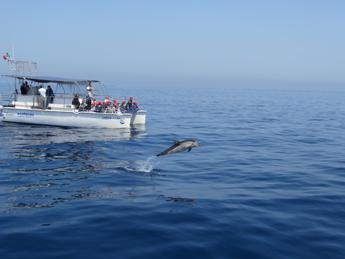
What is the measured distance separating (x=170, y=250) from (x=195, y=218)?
8.34 feet

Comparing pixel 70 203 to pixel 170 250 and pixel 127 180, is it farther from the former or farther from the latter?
pixel 170 250

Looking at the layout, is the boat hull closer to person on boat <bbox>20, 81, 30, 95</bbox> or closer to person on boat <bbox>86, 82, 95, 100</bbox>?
person on boat <bbox>20, 81, 30, 95</bbox>

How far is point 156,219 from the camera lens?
43.4 feet

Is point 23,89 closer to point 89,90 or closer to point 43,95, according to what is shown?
point 43,95

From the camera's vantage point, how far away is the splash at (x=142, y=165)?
2041 centimetres

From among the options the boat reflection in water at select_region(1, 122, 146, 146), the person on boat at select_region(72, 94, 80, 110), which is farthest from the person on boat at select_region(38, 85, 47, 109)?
the person on boat at select_region(72, 94, 80, 110)

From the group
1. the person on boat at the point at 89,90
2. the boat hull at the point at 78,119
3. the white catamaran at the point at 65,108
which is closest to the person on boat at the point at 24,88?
the white catamaran at the point at 65,108

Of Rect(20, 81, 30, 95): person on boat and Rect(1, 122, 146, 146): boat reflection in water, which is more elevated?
Rect(20, 81, 30, 95): person on boat

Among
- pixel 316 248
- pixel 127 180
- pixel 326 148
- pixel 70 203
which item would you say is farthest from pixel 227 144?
pixel 316 248

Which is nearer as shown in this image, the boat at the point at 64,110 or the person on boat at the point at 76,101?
the boat at the point at 64,110

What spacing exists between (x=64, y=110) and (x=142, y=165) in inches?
665

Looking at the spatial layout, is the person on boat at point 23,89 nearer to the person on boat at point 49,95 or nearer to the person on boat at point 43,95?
the person on boat at point 43,95

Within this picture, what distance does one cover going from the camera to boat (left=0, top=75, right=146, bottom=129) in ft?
118

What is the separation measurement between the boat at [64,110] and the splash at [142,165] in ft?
42.5
